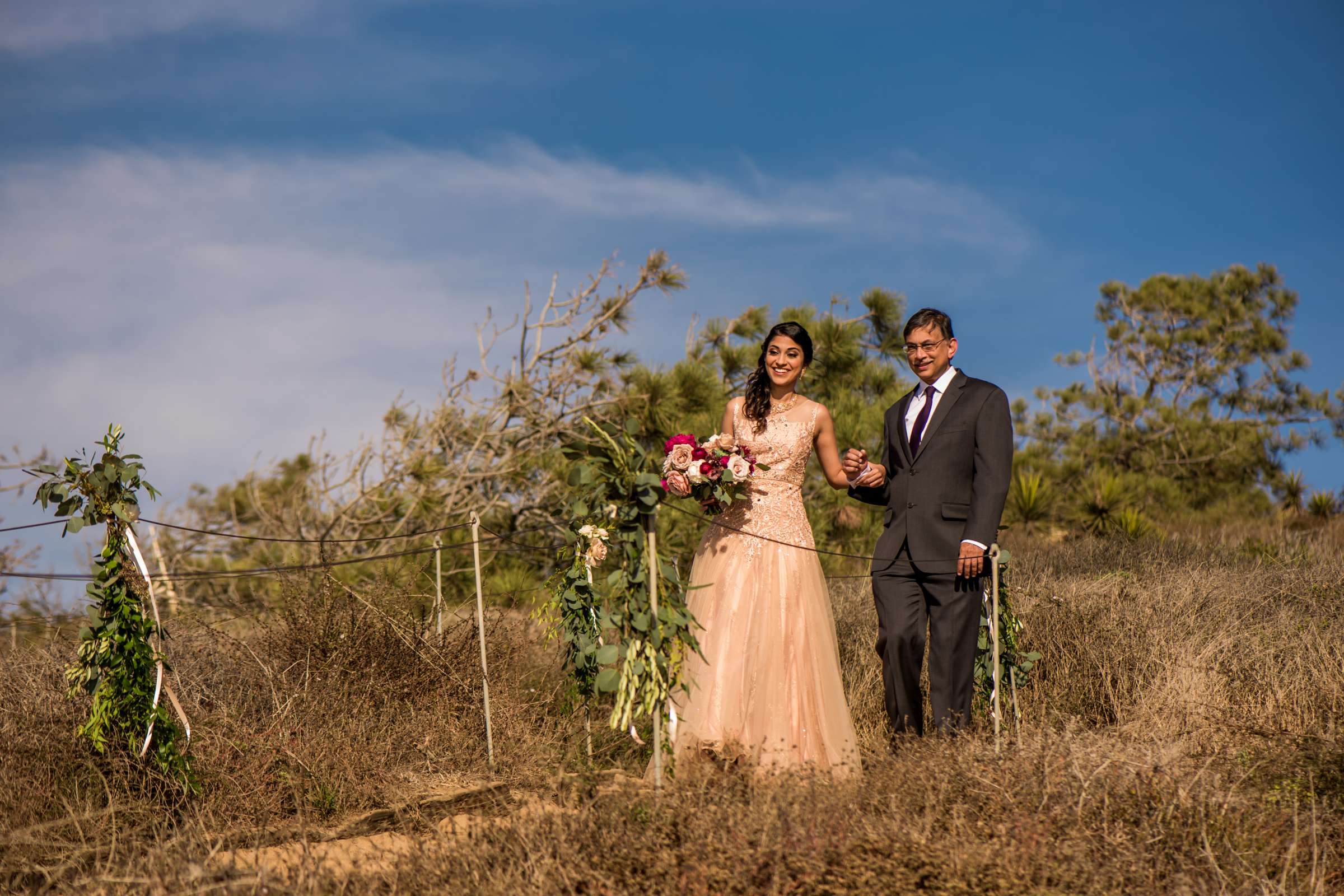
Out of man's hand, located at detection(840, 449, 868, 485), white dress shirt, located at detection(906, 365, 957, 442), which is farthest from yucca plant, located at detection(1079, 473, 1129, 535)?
man's hand, located at detection(840, 449, 868, 485)

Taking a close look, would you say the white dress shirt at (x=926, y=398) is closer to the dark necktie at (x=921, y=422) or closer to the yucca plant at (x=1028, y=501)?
the dark necktie at (x=921, y=422)

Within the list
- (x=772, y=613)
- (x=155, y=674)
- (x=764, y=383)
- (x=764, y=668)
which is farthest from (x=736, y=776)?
(x=155, y=674)

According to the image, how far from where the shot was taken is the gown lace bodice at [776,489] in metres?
4.55

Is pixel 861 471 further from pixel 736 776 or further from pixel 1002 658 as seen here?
pixel 736 776

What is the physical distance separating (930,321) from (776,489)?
3.30 feet

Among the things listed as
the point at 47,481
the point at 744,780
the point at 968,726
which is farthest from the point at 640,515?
the point at 47,481

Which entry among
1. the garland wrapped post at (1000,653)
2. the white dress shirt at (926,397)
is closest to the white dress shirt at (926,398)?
the white dress shirt at (926,397)

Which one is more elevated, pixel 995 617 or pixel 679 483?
pixel 679 483

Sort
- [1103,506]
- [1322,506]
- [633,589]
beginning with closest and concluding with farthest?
[633,589] → [1103,506] → [1322,506]

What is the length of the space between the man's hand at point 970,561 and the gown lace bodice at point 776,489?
0.64 meters

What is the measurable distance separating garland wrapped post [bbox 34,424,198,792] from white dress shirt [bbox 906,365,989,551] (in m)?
3.21

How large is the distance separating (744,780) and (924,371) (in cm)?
196

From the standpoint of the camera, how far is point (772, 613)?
4.38 m

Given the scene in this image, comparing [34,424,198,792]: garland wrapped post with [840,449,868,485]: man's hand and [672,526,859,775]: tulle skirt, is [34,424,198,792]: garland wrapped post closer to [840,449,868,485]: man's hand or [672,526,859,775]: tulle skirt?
[672,526,859,775]: tulle skirt
